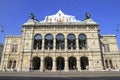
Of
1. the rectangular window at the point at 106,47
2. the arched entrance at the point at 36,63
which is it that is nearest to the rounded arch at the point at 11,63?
the arched entrance at the point at 36,63

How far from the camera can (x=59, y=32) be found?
46844 mm

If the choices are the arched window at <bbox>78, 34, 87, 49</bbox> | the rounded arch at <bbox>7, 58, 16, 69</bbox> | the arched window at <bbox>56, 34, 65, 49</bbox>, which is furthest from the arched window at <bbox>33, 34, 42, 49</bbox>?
the arched window at <bbox>78, 34, 87, 49</bbox>

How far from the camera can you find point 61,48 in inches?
1828

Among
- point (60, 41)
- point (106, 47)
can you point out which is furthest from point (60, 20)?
point (106, 47)

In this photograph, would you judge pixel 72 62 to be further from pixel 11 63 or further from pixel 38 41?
pixel 11 63

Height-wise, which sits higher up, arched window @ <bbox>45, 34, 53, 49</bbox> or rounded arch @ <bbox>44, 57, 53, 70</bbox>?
arched window @ <bbox>45, 34, 53, 49</bbox>

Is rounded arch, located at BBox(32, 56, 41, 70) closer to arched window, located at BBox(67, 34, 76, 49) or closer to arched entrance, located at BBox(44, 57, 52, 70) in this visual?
arched entrance, located at BBox(44, 57, 52, 70)

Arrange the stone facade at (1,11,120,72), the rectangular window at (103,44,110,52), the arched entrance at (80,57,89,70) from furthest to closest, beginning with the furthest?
the rectangular window at (103,44,110,52), the arched entrance at (80,57,89,70), the stone facade at (1,11,120,72)

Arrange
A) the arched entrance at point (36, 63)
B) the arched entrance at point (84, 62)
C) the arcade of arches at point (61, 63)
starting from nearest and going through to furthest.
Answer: the arcade of arches at point (61, 63) → the arched entrance at point (36, 63) → the arched entrance at point (84, 62)

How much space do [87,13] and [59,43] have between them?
13.8 m

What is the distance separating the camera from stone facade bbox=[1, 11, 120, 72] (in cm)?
4447

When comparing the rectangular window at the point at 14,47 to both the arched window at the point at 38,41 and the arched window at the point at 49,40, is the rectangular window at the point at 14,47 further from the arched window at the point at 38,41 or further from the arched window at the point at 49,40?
the arched window at the point at 49,40

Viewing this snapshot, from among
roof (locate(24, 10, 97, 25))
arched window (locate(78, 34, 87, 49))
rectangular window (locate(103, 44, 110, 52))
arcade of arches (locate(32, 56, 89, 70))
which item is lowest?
arcade of arches (locate(32, 56, 89, 70))

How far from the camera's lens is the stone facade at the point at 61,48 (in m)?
44.5
